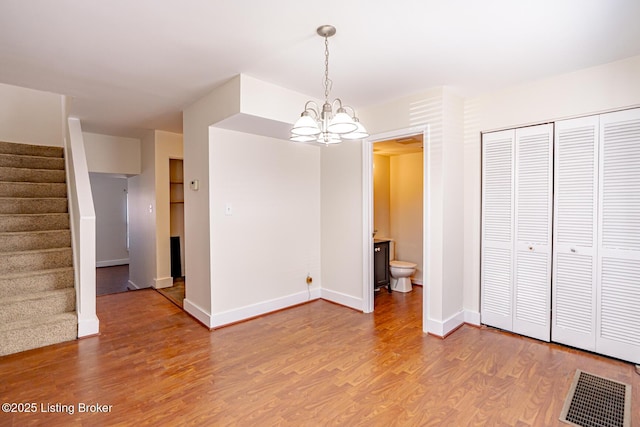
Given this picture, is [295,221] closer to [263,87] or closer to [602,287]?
[263,87]

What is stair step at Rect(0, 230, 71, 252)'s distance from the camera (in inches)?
136

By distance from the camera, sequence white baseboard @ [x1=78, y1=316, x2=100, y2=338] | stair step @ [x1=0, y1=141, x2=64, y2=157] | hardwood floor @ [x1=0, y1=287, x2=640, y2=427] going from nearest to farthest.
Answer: hardwood floor @ [x1=0, y1=287, x2=640, y2=427] → white baseboard @ [x1=78, y1=316, x2=100, y2=338] → stair step @ [x1=0, y1=141, x2=64, y2=157]

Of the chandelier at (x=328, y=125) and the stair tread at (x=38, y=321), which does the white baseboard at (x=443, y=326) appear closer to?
the chandelier at (x=328, y=125)

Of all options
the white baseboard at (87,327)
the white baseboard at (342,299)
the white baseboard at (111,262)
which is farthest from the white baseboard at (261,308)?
the white baseboard at (111,262)

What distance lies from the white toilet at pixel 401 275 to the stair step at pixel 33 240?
13.8 feet

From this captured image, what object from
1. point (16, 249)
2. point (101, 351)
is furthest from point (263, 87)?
point (16, 249)

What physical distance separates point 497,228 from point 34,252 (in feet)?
16.1

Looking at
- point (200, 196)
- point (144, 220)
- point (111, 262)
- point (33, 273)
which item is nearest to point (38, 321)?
point (33, 273)

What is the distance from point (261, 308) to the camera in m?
3.79

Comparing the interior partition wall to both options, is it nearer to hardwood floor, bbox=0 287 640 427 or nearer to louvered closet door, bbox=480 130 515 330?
louvered closet door, bbox=480 130 515 330

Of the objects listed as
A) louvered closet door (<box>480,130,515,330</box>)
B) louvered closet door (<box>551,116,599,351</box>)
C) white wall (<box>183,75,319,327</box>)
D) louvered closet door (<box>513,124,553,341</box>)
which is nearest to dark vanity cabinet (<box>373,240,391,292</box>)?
white wall (<box>183,75,319,327</box>)

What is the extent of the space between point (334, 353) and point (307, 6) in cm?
263

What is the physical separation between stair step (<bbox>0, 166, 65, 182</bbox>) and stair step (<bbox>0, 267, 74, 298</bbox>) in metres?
1.45

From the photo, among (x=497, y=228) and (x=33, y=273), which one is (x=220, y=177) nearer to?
(x=33, y=273)
